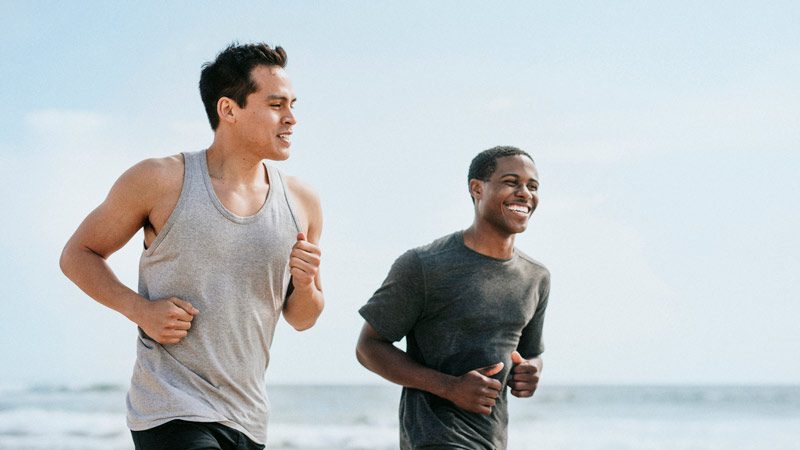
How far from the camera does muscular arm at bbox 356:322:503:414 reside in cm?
394

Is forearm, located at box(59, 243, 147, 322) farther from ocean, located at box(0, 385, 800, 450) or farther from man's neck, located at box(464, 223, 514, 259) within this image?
ocean, located at box(0, 385, 800, 450)

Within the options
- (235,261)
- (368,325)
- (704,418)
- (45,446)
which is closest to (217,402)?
(235,261)

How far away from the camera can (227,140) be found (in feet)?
11.9

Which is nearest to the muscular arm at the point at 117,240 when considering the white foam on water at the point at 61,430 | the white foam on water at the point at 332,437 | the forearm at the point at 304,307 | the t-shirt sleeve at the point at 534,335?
the forearm at the point at 304,307

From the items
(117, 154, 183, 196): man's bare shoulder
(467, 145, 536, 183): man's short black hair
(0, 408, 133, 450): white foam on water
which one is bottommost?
(117, 154, 183, 196): man's bare shoulder

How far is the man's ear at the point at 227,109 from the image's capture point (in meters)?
3.62

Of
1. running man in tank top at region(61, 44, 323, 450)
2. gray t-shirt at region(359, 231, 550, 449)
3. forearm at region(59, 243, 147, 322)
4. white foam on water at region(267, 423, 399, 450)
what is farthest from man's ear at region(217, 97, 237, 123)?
white foam on water at region(267, 423, 399, 450)

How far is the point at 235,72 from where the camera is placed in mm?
3652

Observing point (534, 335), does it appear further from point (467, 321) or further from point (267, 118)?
point (267, 118)

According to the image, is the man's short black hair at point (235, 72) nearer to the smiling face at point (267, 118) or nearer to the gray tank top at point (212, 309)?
the smiling face at point (267, 118)

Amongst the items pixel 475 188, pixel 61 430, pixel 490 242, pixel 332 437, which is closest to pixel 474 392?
pixel 490 242

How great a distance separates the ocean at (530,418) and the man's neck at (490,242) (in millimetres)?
10520

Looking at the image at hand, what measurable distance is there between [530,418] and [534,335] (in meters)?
14.4

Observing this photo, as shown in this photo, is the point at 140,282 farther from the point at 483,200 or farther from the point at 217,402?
the point at 483,200
